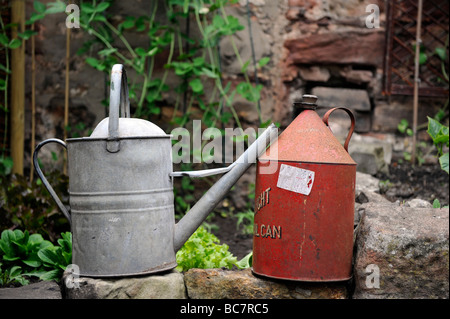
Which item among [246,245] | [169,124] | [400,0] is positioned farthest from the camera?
[400,0]

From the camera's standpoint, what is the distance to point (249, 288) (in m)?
1.86

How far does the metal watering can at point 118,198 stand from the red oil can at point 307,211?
0.33 m

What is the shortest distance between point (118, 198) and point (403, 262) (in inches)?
39.6

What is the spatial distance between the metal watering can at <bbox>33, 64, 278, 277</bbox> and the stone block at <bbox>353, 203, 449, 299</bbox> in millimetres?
693

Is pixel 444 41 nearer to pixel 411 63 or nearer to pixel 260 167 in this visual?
pixel 411 63

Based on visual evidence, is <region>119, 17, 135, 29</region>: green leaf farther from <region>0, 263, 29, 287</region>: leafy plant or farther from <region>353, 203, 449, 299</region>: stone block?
<region>353, 203, 449, 299</region>: stone block

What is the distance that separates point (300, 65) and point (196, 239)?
6.76ft

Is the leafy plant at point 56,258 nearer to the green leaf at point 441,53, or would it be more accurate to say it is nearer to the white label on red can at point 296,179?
the white label on red can at point 296,179

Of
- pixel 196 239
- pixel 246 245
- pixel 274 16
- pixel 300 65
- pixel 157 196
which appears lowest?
pixel 246 245

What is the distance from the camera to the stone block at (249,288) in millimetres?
1841

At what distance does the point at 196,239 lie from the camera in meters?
2.23

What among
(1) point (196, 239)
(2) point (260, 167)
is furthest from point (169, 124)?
(2) point (260, 167)

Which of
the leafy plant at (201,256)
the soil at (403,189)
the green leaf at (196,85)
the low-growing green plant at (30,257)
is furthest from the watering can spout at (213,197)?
the green leaf at (196,85)
